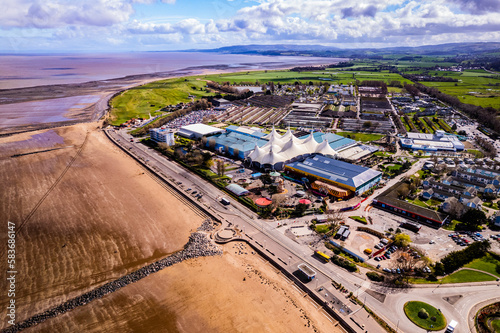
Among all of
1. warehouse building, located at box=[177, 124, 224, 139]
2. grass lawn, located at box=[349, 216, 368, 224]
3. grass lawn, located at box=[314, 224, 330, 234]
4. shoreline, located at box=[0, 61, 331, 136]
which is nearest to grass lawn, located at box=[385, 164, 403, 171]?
grass lawn, located at box=[349, 216, 368, 224]

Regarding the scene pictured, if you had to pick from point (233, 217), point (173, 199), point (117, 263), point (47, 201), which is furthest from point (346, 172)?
point (47, 201)

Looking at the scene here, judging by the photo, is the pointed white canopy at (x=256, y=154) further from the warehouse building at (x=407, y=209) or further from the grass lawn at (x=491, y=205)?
the grass lawn at (x=491, y=205)

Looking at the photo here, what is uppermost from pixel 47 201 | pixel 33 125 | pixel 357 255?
pixel 33 125

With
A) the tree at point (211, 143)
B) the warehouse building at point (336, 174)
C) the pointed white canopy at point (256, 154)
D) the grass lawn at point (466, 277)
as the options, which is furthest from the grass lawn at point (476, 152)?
the tree at point (211, 143)

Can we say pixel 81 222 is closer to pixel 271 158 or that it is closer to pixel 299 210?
pixel 299 210

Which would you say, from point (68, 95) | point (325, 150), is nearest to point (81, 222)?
point (325, 150)

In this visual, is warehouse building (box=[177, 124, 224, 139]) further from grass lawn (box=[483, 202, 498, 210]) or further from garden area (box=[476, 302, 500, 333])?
garden area (box=[476, 302, 500, 333])

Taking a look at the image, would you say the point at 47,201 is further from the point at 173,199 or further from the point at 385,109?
the point at 385,109
